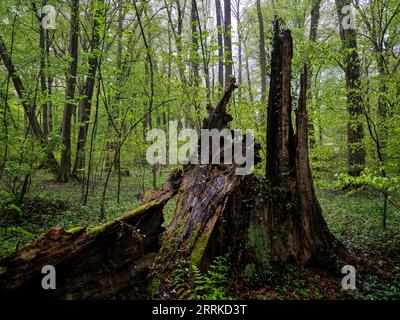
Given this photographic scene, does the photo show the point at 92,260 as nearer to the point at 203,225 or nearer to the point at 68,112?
the point at 203,225

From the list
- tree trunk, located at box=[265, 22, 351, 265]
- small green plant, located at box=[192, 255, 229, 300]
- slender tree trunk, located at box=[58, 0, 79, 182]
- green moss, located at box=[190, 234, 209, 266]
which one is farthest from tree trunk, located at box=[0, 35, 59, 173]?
tree trunk, located at box=[265, 22, 351, 265]

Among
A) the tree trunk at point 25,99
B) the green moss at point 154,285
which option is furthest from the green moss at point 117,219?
the tree trunk at point 25,99

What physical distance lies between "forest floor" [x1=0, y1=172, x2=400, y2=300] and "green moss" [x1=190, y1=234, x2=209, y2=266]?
0.45m

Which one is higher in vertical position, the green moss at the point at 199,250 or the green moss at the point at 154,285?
the green moss at the point at 199,250

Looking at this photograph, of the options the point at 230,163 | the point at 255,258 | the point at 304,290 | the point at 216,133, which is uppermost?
the point at 216,133

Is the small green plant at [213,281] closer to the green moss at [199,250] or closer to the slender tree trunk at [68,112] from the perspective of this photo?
the green moss at [199,250]

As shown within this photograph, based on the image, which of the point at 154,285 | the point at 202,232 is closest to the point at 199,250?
the point at 202,232

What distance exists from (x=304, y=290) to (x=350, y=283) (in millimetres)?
785

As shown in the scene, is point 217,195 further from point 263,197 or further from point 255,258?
point 255,258

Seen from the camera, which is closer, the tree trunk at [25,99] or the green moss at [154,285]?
the green moss at [154,285]

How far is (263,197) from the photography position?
412 centimetres

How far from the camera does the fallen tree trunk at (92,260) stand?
2.74 metres

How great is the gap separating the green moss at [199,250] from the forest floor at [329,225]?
0.45 meters
